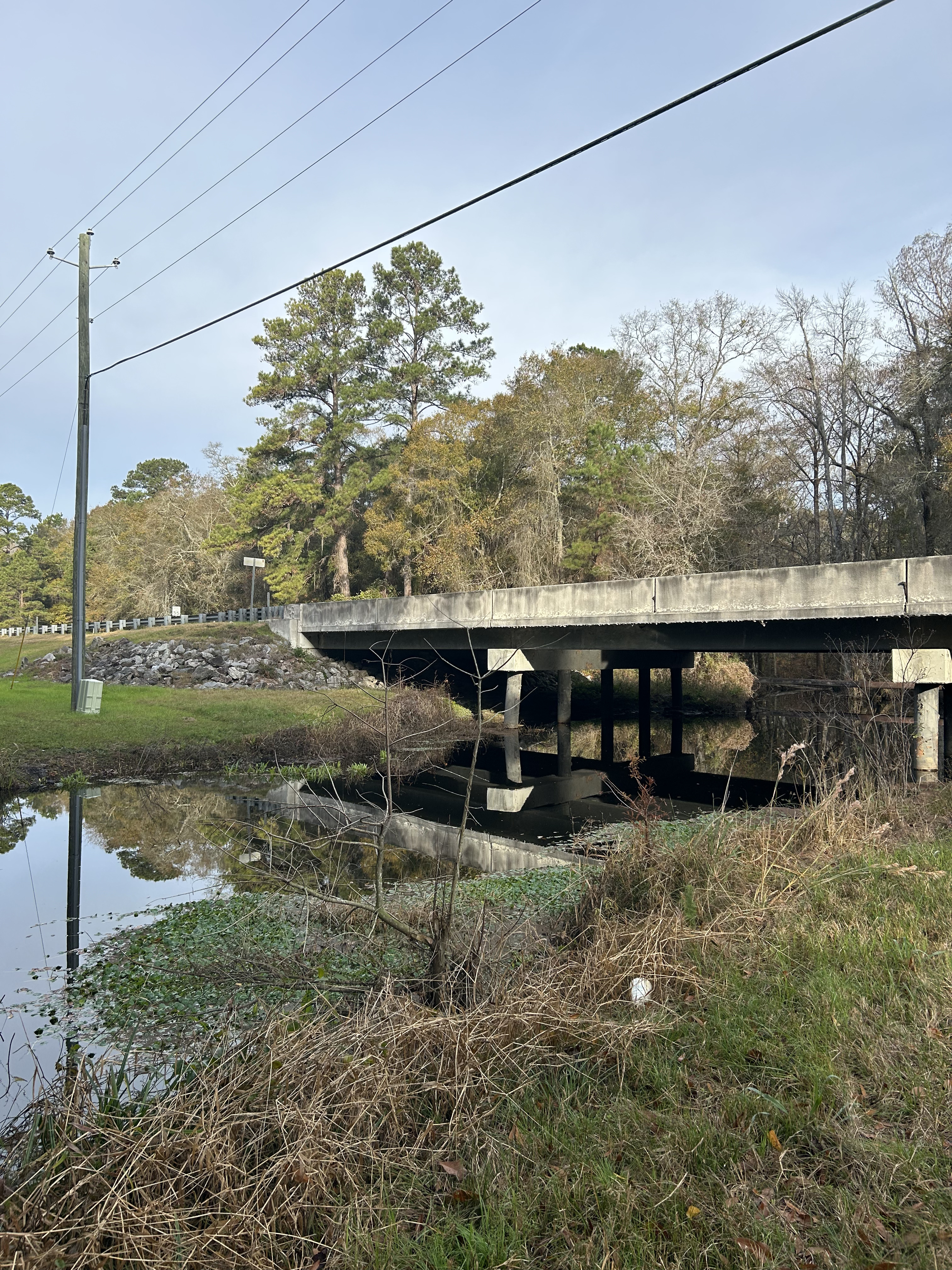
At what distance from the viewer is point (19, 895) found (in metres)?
9.44

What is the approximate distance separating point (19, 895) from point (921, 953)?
347 inches

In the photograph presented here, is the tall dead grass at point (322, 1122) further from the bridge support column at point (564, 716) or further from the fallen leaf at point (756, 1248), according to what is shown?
the bridge support column at point (564, 716)

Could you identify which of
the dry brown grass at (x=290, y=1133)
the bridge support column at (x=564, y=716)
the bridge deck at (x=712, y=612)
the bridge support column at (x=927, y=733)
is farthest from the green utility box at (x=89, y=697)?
the dry brown grass at (x=290, y=1133)

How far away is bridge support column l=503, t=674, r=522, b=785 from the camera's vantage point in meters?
21.4

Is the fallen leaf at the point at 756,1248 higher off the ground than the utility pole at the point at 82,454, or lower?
lower

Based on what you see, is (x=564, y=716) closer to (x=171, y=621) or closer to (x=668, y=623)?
(x=668, y=623)

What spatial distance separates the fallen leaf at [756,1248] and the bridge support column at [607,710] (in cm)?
2252

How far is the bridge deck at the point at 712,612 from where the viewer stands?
15.3 m

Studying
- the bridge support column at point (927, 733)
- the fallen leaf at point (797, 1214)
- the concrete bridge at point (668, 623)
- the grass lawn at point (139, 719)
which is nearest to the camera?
the fallen leaf at point (797, 1214)

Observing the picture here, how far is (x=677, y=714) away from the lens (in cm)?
2639

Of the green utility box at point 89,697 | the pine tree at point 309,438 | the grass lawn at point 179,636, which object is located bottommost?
the green utility box at point 89,697

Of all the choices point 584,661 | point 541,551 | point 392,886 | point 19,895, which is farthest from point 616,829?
point 541,551

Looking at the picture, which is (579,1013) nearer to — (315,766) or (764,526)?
(315,766)

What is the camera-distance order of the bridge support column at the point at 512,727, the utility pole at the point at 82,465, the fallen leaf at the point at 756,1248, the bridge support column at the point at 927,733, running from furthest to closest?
the bridge support column at the point at 512,727 → the utility pole at the point at 82,465 → the bridge support column at the point at 927,733 → the fallen leaf at the point at 756,1248
